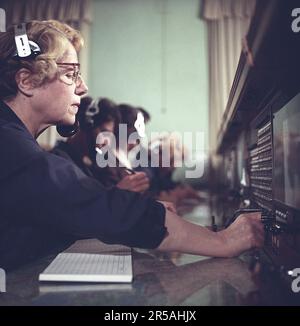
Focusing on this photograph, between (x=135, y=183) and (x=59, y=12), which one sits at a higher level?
(x=59, y=12)

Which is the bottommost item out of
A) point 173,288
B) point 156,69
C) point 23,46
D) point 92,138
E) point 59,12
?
point 173,288

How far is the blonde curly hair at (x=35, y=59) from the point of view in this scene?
873mm

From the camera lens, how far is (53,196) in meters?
0.71

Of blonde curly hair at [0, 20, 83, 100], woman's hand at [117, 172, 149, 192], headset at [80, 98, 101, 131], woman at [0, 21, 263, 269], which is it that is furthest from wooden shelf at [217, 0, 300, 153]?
headset at [80, 98, 101, 131]

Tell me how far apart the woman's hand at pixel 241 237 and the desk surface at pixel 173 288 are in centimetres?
3

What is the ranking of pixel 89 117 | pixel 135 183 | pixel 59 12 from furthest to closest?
pixel 59 12 < pixel 89 117 < pixel 135 183

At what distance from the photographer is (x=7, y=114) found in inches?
33.9

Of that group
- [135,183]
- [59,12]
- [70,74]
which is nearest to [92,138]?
[135,183]

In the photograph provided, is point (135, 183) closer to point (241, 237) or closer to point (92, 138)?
point (92, 138)

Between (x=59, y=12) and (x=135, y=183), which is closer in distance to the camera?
(x=135, y=183)

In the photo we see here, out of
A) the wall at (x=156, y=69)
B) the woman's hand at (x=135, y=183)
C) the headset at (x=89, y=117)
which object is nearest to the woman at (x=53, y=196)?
the woman's hand at (x=135, y=183)

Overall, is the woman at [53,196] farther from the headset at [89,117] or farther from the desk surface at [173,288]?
the headset at [89,117]

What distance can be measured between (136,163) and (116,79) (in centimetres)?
147

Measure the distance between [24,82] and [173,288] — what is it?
52 cm
